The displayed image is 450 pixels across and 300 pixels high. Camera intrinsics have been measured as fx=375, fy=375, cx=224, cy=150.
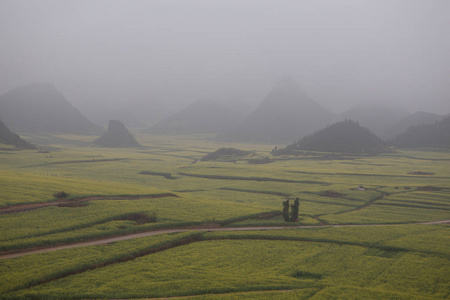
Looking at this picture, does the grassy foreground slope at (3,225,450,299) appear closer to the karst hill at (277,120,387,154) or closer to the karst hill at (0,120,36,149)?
Result: the karst hill at (277,120,387,154)

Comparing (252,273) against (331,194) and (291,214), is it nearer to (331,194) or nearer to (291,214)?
(291,214)

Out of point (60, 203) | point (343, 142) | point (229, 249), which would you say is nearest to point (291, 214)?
point (229, 249)

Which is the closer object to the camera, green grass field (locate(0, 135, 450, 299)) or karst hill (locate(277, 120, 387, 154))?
green grass field (locate(0, 135, 450, 299))

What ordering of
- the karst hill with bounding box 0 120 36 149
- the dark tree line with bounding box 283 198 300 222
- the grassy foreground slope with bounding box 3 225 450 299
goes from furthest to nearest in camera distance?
the karst hill with bounding box 0 120 36 149 → the dark tree line with bounding box 283 198 300 222 → the grassy foreground slope with bounding box 3 225 450 299

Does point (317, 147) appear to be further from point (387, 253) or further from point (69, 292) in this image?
point (69, 292)

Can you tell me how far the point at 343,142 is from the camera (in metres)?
163

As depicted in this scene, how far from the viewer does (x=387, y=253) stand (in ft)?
113

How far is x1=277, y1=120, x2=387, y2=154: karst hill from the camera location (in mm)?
157625

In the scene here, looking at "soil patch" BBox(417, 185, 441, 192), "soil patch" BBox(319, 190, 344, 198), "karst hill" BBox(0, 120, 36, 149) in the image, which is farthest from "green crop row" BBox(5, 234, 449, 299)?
"karst hill" BBox(0, 120, 36, 149)

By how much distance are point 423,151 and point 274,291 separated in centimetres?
16487

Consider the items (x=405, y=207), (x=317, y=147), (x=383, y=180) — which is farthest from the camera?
(x=317, y=147)

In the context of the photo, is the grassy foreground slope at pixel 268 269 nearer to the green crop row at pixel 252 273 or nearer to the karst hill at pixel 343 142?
the green crop row at pixel 252 273

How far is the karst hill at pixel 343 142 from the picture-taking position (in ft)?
517

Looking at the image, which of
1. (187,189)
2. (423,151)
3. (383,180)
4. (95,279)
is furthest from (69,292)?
(423,151)
